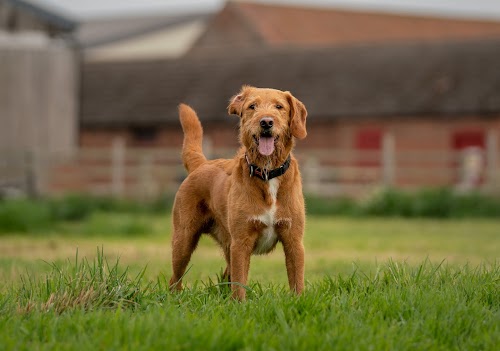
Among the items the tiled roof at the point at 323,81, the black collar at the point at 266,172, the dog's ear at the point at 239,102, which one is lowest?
the black collar at the point at 266,172

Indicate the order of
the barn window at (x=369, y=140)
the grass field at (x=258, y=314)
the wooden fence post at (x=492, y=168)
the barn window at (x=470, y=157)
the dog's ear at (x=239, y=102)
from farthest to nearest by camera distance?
the barn window at (x=369, y=140) → the barn window at (x=470, y=157) → the wooden fence post at (x=492, y=168) → the dog's ear at (x=239, y=102) → the grass field at (x=258, y=314)

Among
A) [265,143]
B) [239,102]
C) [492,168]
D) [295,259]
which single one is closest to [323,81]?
[492,168]

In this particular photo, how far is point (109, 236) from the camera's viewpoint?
1497 centimetres

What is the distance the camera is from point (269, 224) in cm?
567

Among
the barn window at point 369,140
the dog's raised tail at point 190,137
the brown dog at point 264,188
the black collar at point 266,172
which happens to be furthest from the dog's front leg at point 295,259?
the barn window at point 369,140

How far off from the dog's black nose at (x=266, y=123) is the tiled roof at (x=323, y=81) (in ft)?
70.4

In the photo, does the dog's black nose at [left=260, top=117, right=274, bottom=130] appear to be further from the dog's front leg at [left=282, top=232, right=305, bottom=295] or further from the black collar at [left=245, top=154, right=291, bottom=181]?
the dog's front leg at [left=282, top=232, right=305, bottom=295]

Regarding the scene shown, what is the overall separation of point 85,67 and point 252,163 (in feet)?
99.3

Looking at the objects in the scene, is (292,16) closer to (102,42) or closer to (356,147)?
(102,42)

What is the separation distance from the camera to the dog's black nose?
551cm

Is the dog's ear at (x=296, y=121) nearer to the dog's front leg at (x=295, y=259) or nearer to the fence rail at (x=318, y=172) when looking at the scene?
the dog's front leg at (x=295, y=259)

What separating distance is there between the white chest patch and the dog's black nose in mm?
371

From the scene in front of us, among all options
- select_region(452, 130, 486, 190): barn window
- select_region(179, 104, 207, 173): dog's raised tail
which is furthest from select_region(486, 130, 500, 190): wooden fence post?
select_region(179, 104, 207, 173): dog's raised tail

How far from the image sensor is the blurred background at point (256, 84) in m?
19.1
